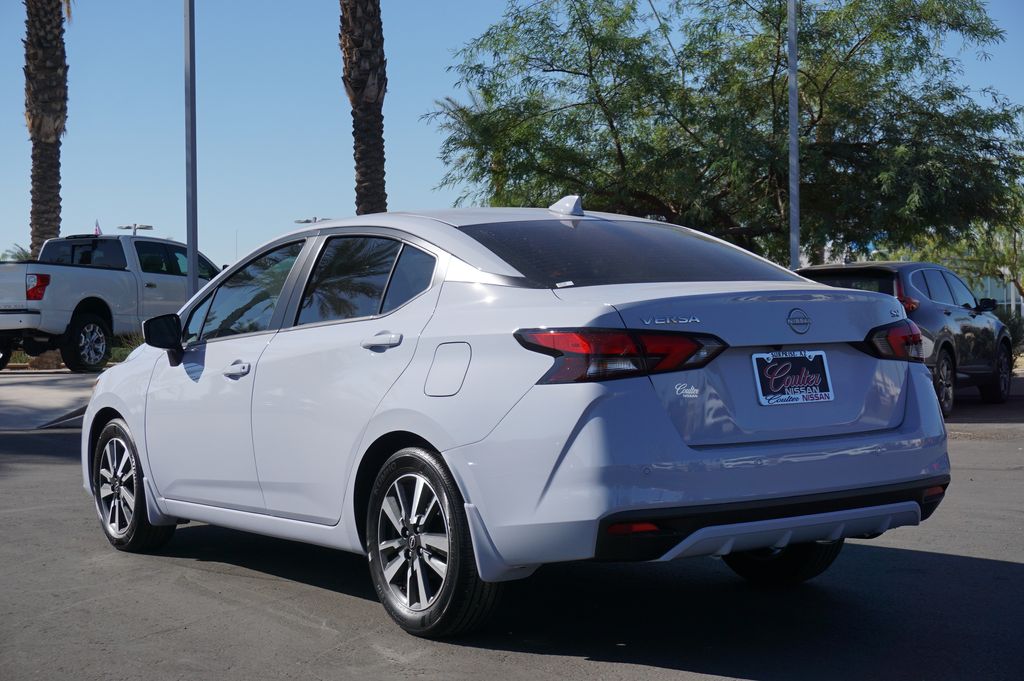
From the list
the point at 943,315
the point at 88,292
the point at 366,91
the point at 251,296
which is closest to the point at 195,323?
Answer: the point at 251,296

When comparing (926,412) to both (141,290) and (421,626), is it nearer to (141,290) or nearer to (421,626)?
(421,626)

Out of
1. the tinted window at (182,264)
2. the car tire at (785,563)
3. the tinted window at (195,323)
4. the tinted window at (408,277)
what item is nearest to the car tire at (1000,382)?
the car tire at (785,563)

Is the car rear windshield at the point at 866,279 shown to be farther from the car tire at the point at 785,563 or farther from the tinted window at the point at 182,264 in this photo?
the tinted window at the point at 182,264

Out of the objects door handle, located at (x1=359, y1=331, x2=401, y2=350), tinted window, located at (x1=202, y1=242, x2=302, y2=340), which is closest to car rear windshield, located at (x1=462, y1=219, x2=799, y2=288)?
door handle, located at (x1=359, y1=331, x2=401, y2=350)

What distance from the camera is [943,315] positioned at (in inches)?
591

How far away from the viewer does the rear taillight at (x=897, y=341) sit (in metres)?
5.03

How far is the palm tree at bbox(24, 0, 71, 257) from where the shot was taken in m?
29.0

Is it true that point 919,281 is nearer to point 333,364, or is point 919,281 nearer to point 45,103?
point 333,364

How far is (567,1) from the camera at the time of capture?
24078 mm

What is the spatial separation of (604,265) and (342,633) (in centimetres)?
185

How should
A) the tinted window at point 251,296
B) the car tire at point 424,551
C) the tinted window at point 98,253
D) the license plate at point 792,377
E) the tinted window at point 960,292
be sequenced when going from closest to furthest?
1. the license plate at point 792,377
2. the car tire at point 424,551
3. the tinted window at point 251,296
4. the tinted window at point 960,292
5. the tinted window at point 98,253

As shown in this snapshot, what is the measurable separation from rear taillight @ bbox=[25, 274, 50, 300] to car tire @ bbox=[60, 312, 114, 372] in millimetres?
766

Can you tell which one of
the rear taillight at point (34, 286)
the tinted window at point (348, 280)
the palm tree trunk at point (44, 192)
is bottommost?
the rear taillight at point (34, 286)

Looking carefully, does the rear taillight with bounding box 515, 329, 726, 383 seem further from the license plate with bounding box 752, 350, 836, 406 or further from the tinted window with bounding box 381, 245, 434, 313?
the tinted window with bounding box 381, 245, 434, 313
